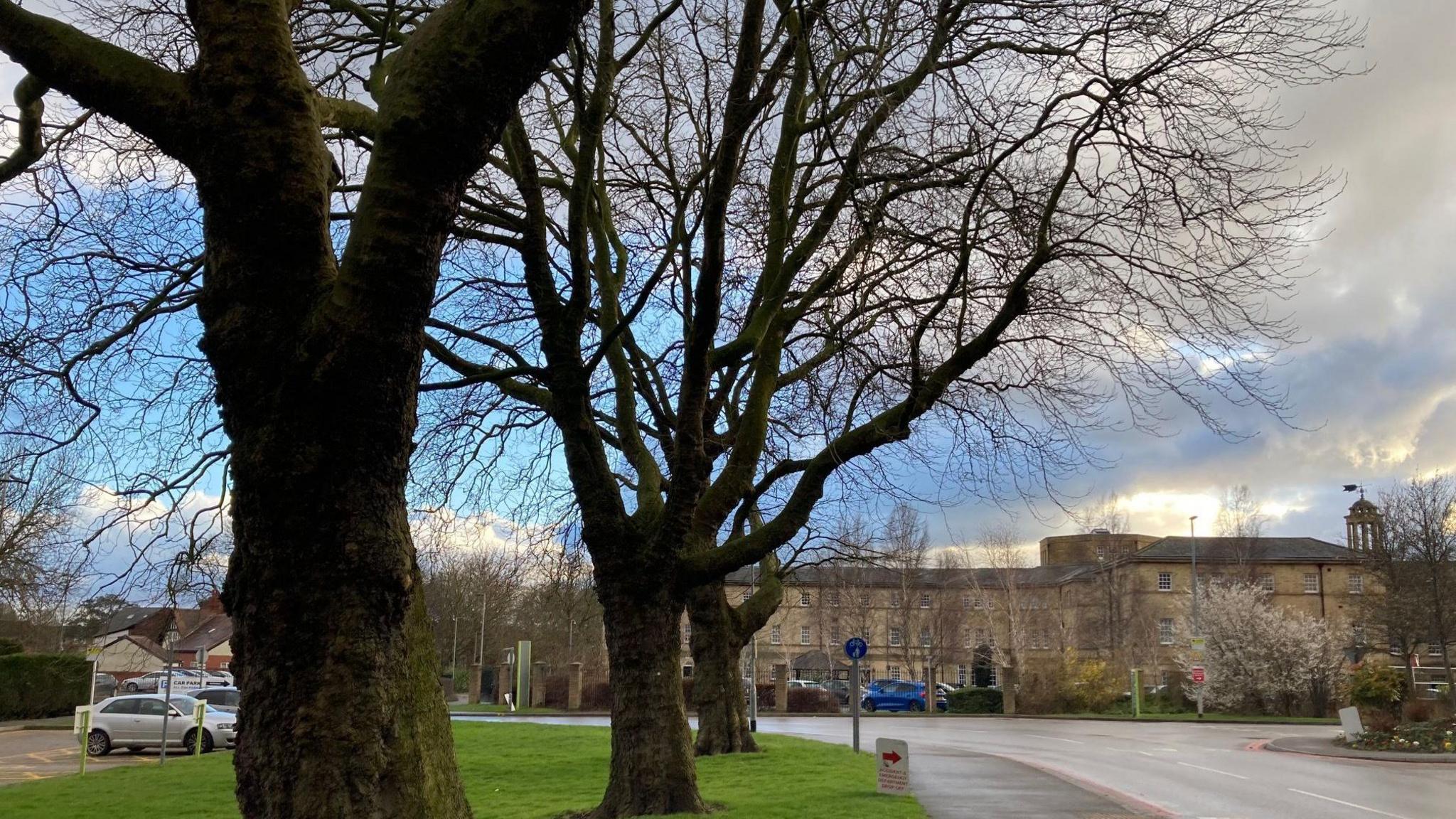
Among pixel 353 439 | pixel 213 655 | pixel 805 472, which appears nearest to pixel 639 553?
pixel 805 472

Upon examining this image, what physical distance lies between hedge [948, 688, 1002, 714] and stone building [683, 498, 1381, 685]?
19.3 feet

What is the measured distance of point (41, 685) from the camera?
136ft

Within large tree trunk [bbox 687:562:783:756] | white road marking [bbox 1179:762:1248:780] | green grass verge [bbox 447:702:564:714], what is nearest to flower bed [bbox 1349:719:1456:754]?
white road marking [bbox 1179:762:1248:780]

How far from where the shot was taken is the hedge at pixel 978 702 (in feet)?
171

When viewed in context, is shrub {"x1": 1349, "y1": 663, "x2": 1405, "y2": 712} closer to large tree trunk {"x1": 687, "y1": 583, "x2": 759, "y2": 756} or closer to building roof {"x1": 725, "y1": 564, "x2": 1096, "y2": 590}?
large tree trunk {"x1": 687, "y1": 583, "x2": 759, "y2": 756}

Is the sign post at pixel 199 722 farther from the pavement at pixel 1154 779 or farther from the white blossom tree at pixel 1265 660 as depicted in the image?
the white blossom tree at pixel 1265 660

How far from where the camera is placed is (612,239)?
1527 cm

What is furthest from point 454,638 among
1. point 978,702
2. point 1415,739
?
point 1415,739

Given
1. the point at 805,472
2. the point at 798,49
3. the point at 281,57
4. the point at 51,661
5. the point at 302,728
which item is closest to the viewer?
the point at 302,728

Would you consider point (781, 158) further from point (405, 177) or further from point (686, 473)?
point (405, 177)

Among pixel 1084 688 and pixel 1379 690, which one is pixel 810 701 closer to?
pixel 1084 688

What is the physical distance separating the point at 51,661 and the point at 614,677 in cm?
3926

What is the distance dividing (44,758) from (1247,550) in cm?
6576

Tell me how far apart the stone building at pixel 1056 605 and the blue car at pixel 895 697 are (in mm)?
3870
